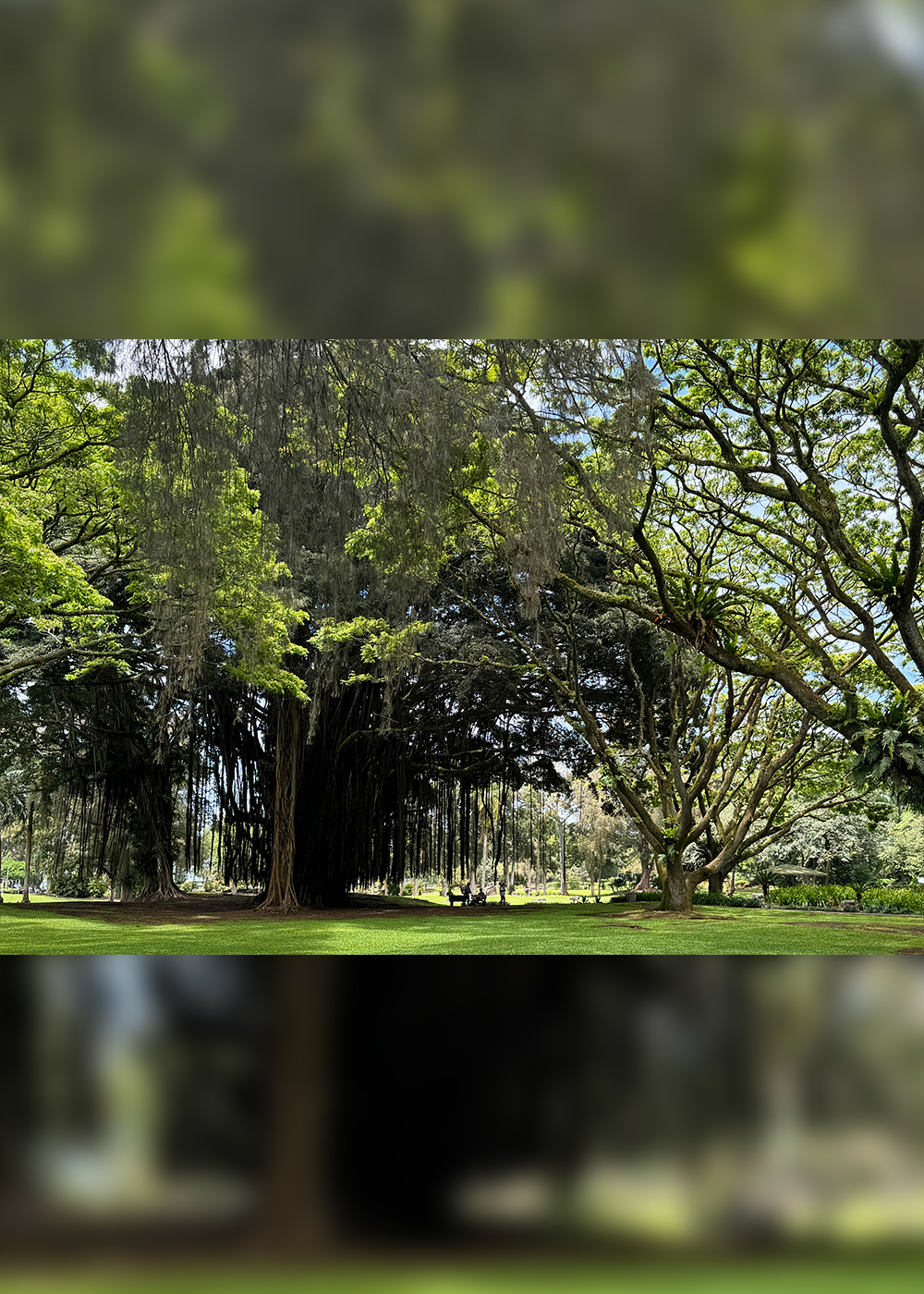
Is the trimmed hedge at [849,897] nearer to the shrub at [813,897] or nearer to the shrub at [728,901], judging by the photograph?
the shrub at [813,897]

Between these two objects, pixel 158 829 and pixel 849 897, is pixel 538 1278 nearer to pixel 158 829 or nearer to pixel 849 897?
pixel 158 829

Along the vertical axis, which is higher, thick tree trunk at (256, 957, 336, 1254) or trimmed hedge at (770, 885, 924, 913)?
thick tree trunk at (256, 957, 336, 1254)

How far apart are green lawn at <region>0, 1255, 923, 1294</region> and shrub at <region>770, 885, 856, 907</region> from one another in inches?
434

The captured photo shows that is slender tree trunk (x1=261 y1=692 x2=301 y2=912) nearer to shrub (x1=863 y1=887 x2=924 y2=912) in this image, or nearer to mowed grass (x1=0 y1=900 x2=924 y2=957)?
mowed grass (x1=0 y1=900 x2=924 y2=957)

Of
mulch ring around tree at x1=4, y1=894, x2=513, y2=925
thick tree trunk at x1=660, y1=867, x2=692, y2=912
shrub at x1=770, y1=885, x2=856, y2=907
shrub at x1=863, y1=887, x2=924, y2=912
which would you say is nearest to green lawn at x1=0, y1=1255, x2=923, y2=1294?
mulch ring around tree at x1=4, y1=894, x2=513, y2=925

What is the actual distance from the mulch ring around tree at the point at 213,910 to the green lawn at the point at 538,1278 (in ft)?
21.7

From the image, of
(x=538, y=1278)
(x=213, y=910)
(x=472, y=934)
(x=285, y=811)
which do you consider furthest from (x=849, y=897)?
(x=538, y=1278)

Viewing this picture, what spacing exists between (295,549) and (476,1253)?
4.80 metres

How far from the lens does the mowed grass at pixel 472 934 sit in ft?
22.1

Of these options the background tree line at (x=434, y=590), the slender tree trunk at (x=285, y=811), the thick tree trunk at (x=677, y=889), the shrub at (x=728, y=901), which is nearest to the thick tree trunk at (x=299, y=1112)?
the background tree line at (x=434, y=590)

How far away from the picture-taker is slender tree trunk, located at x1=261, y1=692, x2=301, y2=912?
10.5m

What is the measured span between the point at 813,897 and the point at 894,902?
5.12 ft
